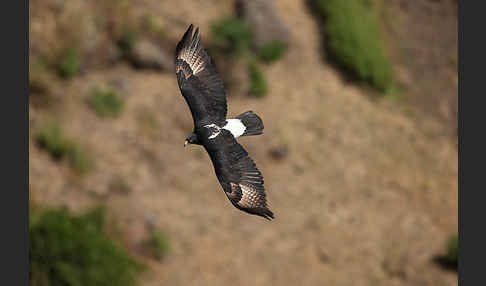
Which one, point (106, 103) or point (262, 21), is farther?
point (262, 21)

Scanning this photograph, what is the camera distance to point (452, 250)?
19.1 meters

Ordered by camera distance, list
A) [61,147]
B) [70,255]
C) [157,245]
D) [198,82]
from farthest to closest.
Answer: [61,147]
[157,245]
[70,255]
[198,82]

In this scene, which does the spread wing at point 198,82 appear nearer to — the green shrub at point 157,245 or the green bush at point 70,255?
the green bush at point 70,255

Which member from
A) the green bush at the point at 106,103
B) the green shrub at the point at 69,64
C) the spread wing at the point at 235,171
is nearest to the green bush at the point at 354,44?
the green bush at the point at 106,103

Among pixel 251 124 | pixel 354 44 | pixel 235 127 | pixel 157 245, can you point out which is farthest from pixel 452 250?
pixel 235 127

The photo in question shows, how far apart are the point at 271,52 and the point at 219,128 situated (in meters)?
10.8

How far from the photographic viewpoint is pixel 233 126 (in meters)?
10.8

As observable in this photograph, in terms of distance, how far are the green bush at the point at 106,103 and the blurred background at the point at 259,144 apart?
3cm

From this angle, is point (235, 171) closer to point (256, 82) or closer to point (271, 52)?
point (256, 82)

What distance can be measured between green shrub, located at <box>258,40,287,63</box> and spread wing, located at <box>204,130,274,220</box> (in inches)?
436

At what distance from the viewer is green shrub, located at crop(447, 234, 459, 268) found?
1906 centimetres

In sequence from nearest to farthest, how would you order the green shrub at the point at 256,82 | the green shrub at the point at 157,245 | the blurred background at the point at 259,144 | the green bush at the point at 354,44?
1. the green shrub at the point at 157,245
2. the blurred background at the point at 259,144
3. the green shrub at the point at 256,82
4. the green bush at the point at 354,44

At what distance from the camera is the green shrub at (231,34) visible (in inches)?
797

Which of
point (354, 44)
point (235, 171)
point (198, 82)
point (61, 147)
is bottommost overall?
point (235, 171)
